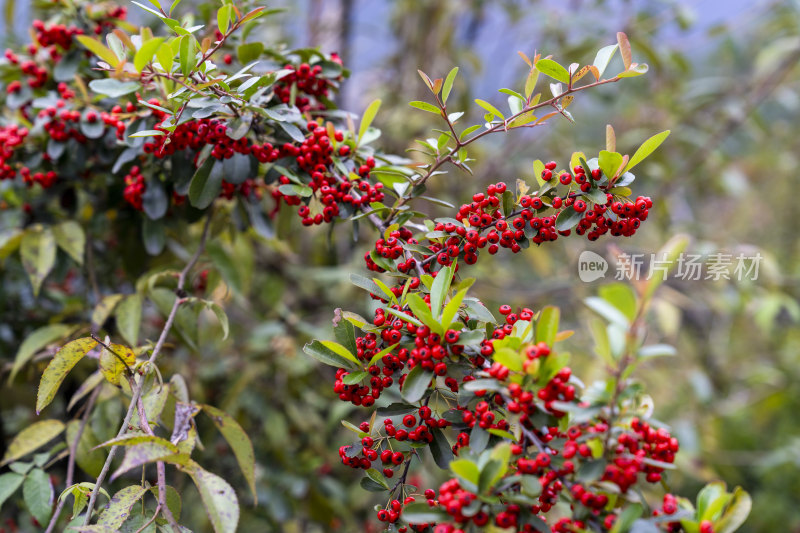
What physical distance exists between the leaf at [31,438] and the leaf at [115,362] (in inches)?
9.9

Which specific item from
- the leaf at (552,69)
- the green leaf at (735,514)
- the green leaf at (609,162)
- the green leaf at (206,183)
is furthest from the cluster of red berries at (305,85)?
the green leaf at (735,514)

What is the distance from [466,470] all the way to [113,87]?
2.14ft

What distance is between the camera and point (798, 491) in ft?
8.52

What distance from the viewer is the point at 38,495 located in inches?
30.8

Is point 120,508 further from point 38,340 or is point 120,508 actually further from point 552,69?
point 552,69

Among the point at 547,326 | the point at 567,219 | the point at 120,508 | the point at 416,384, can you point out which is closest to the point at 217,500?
the point at 120,508

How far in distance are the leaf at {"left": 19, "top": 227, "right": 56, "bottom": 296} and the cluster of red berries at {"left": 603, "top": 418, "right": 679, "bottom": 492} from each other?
0.86 m

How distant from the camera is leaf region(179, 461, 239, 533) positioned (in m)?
0.53

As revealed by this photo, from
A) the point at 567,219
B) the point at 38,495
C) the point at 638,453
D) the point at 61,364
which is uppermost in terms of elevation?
the point at 567,219

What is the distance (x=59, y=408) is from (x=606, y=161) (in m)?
1.21

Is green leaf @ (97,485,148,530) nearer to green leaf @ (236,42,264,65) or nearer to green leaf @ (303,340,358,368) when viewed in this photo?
green leaf @ (303,340,358,368)

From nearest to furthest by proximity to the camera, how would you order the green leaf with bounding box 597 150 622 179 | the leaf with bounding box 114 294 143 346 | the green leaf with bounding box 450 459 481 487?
the green leaf with bounding box 450 459 481 487 → the green leaf with bounding box 597 150 622 179 → the leaf with bounding box 114 294 143 346

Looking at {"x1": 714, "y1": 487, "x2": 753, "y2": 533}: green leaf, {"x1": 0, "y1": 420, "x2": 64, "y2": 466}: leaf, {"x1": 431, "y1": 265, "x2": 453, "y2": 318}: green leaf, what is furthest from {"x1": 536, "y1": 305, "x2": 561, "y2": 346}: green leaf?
{"x1": 0, "y1": 420, "x2": 64, "y2": 466}: leaf

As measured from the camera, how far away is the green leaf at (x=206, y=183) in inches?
30.9
